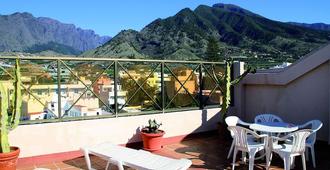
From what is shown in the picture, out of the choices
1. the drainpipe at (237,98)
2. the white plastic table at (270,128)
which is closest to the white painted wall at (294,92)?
the drainpipe at (237,98)

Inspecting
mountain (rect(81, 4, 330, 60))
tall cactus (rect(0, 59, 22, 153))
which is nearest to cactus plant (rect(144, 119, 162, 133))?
tall cactus (rect(0, 59, 22, 153))

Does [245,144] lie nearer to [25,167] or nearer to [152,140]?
[152,140]

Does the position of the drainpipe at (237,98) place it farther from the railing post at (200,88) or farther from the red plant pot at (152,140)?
the red plant pot at (152,140)

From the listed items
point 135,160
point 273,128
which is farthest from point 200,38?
point 135,160

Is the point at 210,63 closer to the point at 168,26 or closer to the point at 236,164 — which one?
the point at 236,164

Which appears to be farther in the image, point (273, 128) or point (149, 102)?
point (149, 102)

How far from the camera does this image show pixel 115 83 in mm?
6621

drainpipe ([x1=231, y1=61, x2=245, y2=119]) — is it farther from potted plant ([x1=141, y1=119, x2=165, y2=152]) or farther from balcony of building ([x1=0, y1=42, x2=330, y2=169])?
potted plant ([x1=141, y1=119, x2=165, y2=152])

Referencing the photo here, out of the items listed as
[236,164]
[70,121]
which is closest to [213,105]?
[236,164]

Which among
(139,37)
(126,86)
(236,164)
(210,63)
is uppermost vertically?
(139,37)

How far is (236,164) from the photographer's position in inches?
224

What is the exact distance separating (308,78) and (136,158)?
454 centimetres

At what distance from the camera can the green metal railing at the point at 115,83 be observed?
583 cm

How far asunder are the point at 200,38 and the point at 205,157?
235 ft
